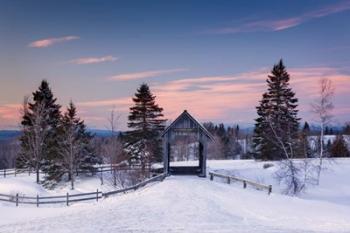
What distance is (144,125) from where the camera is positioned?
50.7m

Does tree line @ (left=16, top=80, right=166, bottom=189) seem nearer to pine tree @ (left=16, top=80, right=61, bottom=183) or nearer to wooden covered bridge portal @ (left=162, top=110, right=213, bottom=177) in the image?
pine tree @ (left=16, top=80, right=61, bottom=183)

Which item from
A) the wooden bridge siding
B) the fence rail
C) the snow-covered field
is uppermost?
the wooden bridge siding

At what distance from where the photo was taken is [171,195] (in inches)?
1023

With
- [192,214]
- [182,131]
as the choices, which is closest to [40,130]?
[182,131]

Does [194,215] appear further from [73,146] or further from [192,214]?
[73,146]

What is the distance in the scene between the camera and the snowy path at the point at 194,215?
60.6 ft

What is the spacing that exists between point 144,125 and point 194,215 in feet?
98.9

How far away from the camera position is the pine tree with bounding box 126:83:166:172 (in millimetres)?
50031

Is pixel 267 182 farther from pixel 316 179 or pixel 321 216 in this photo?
pixel 321 216

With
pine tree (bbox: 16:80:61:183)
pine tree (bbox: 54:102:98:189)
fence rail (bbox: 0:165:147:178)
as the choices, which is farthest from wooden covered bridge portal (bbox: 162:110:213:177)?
pine tree (bbox: 16:80:61:183)

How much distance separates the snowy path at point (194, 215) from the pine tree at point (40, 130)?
1071 inches

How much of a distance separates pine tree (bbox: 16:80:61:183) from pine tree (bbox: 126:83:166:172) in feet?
30.9

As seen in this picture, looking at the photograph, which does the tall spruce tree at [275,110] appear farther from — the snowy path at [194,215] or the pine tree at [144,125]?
the snowy path at [194,215]

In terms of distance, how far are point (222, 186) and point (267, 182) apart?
14.3 m
